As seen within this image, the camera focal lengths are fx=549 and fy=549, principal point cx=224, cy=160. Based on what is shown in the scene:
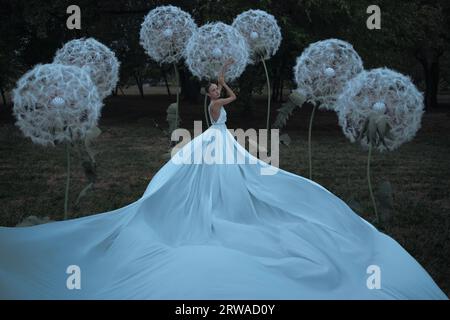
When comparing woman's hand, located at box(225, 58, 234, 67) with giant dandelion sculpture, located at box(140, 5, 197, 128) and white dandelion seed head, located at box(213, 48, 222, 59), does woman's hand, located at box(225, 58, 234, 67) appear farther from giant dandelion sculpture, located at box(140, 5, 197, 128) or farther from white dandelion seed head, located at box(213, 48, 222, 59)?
giant dandelion sculpture, located at box(140, 5, 197, 128)

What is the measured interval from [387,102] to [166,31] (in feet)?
15.2

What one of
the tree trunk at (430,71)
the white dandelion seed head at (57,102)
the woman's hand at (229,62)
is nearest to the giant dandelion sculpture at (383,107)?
the woman's hand at (229,62)

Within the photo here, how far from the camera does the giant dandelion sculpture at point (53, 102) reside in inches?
246

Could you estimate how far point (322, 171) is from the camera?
14.3m

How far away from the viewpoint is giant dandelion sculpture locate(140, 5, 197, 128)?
10.2 meters

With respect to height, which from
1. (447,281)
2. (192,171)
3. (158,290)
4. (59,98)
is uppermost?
(59,98)

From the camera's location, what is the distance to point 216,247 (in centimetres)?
631

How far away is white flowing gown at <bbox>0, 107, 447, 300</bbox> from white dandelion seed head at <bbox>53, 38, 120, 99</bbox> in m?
2.16

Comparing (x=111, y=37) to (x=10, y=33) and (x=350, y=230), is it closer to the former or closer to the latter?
(x=10, y=33)

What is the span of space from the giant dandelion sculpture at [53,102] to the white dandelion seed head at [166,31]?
156 inches

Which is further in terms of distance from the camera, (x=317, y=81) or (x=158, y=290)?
(x=317, y=81)

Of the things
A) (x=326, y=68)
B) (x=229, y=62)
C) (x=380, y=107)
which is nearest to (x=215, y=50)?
(x=229, y=62)
